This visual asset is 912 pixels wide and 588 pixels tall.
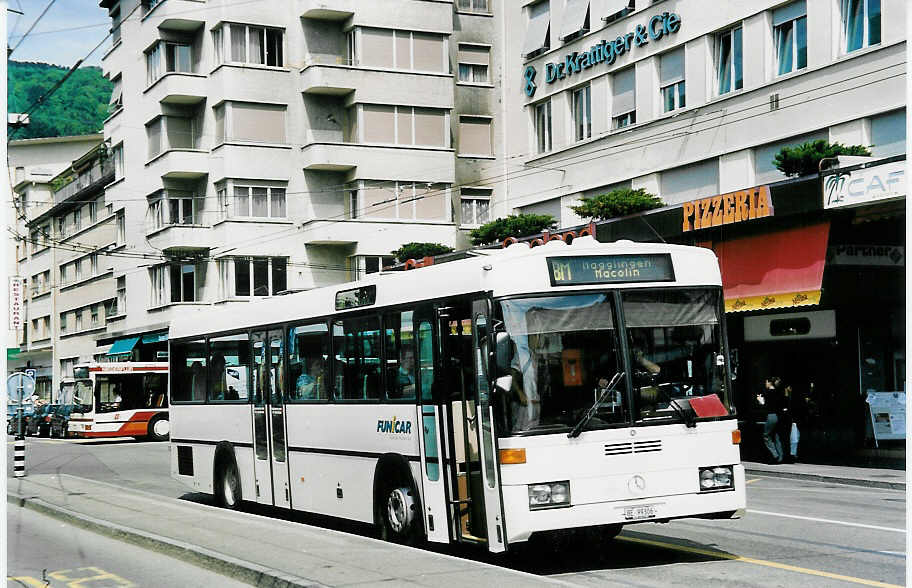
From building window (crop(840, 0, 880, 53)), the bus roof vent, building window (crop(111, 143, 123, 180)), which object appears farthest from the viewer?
building window (crop(111, 143, 123, 180))

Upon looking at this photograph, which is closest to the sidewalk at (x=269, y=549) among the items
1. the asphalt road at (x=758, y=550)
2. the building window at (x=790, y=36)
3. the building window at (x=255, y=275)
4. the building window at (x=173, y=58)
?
the asphalt road at (x=758, y=550)

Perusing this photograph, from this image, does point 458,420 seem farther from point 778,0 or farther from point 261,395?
point 778,0

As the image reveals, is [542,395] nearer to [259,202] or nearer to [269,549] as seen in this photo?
[269,549]

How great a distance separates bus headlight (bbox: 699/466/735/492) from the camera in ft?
34.0

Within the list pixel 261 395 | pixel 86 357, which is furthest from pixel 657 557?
pixel 86 357

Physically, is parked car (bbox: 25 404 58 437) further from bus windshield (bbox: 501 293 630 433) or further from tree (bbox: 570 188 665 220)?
bus windshield (bbox: 501 293 630 433)

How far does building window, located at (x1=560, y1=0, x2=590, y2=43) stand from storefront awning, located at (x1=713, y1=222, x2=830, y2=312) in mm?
12504

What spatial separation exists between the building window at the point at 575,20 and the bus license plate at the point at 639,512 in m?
28.0

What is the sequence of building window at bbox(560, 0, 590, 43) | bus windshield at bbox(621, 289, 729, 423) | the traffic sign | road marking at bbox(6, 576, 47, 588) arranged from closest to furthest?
bus windshield at bbox(621, 289, 729, 423) < road marking at bbox(6, 576, 47, 588) < the traffic sign < building window at bbox(560, 0, 590, 43)

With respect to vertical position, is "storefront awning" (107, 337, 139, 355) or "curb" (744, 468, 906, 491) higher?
"storefront awning" (107, 337, 139, 355)

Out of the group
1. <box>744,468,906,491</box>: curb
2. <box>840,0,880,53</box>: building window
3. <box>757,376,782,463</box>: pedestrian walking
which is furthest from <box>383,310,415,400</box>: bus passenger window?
<box>840,0,880,53</box>: building window

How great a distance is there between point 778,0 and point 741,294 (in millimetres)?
8156

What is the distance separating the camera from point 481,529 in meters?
10.9

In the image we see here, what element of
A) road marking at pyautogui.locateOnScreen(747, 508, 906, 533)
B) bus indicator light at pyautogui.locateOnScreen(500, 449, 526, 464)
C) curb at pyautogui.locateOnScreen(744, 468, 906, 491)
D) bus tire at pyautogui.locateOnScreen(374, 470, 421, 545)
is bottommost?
curb at pyautogui.locateOnScreen(744, 468, 906, 491)
